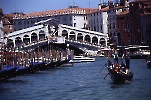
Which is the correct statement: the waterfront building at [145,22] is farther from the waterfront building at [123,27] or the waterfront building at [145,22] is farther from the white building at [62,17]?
the white building at [62,17]

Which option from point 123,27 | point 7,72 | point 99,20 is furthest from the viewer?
point 99,20

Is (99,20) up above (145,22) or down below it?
above

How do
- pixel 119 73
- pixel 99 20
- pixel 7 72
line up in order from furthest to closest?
pixel 99 20 → pixel 7 72 → pixel 119 73

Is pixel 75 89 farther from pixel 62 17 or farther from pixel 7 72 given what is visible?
pixel 62 17

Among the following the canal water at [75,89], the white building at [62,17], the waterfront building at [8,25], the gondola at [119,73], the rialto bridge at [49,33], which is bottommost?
the canal water at [75,89]

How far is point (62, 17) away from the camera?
4222cm

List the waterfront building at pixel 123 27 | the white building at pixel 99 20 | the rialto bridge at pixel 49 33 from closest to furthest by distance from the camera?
1. the rialto bridge at pixel 49 33
2. the waterfront building at pixel 123 27
3. the white building at pixel 99 20

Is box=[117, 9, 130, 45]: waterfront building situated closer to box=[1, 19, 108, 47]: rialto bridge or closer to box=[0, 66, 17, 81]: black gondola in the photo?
box=[1, 19, 108, 47]: rialto bridge

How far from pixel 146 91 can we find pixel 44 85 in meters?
3.25

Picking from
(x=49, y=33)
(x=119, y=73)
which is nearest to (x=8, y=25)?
(x=49, y=33)

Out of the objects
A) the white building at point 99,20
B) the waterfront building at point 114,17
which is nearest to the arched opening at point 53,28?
the waterfront building at point 114,17

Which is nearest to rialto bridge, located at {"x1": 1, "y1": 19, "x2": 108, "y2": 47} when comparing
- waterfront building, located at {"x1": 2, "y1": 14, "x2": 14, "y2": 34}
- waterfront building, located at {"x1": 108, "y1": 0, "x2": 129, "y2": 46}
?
waterfront building, located at {"x1": 108, "y1": 0, "x2": 129, "y2": 46}

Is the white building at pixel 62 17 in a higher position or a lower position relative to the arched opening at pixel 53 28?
higher

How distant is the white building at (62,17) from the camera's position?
41.8 m
